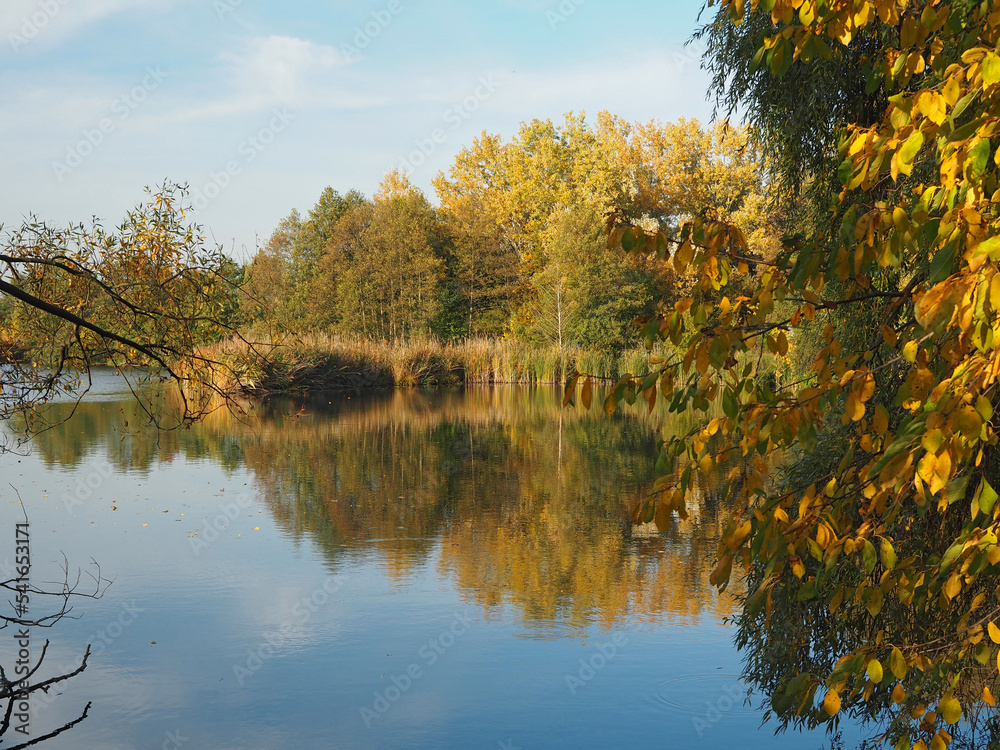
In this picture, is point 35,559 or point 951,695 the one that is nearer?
point 951,695

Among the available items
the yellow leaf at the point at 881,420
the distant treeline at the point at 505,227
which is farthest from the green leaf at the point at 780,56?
the distant treeline at the point at 505,227

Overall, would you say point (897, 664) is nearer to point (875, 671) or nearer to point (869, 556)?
point (875, 671)

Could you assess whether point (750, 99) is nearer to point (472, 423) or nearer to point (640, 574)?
point (640, 574)

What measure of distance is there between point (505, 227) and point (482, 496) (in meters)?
33.4

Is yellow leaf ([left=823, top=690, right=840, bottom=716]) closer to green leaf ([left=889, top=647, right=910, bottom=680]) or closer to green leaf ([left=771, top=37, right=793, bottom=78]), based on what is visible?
green leaf ([left=889, top=647, right=910, bottom=680])

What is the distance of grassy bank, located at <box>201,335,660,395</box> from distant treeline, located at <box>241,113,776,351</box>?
5.08 metres

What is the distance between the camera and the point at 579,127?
143 feet

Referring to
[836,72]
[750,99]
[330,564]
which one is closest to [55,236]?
[330,564]

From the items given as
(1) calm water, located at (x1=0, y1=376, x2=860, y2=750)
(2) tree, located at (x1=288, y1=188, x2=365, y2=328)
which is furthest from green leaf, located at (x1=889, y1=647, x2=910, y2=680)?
(2) tree, located at (x1=288, y1=188, x2=365, y2=328)

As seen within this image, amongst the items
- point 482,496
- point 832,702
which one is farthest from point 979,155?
point 482,496

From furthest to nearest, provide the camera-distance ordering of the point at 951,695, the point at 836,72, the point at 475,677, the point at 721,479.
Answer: the point at 721,479 → the point at 475,677 → the point at 836,72 → the point at 951,695

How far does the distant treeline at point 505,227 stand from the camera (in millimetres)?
39625

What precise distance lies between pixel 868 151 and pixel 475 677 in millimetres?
4036

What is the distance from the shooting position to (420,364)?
30141mm
